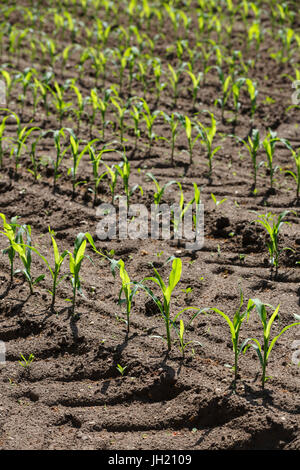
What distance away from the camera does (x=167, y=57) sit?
25.1 feet

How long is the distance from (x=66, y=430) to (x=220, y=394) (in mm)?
746

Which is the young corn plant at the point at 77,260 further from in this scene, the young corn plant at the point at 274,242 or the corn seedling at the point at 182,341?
the young corn plant at the point at 274,242

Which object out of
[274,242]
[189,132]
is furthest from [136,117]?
[274,242]

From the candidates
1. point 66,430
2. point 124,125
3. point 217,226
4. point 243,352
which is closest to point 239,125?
point 124,125

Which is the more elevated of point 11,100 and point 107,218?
point 11,100

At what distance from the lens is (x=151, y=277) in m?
3.34

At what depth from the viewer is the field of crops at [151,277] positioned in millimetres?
3100

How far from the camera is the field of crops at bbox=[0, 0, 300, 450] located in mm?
3100

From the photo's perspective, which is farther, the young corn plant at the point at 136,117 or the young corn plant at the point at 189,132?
the young corn plant at the point at 136,117

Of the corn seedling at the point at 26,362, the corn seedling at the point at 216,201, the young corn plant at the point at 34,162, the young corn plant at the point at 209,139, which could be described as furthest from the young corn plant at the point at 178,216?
the corn seedling at the point at 26,362

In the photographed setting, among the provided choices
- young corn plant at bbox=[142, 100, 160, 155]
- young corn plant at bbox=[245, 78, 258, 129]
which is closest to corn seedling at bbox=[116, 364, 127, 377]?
young corn plant at bbox=[142, 100, 160, 155]

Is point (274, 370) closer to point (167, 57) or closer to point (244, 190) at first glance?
point (244, 190)

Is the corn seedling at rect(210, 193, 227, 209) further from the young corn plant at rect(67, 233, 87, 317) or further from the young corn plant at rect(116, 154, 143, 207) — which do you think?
the young corn plant at rect(67, 233, 87, 317)

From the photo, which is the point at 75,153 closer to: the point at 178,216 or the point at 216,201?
the point at 178,216
